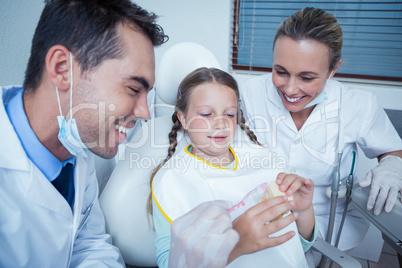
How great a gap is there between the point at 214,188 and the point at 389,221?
0.67 metres

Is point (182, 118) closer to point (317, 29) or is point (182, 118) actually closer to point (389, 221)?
point (317, 29)

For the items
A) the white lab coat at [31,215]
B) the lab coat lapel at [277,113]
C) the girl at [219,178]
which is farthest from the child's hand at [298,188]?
the white lab coat at [31,215]

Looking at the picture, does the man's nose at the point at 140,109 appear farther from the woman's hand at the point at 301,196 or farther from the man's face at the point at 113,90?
the woman's hand at the point at 301,196

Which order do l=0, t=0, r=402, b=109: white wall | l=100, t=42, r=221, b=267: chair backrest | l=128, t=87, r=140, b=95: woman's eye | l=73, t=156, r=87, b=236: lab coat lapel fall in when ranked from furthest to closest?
l=0, t=0, r=402, b=109: white wall → l=100, t=42, r=221, b=267: chair backrest → l=73, t=156, r=87, b=236: lab coat lapel → l=128, t=87, r=140, b=95: woman's eye

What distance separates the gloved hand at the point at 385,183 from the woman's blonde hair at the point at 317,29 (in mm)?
547

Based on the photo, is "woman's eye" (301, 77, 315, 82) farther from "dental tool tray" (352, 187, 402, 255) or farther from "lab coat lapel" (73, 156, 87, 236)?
"lab coat lapel" (73, 156, 87, 236)

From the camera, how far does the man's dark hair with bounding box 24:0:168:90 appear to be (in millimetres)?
830

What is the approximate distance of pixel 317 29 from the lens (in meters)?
1.20

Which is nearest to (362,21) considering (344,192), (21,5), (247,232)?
(344,192)

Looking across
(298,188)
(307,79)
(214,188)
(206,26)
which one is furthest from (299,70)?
(206,26)

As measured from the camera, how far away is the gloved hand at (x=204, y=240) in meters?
0.69

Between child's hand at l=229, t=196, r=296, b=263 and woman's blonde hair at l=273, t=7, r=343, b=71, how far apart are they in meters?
0.79

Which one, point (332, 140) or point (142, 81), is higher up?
point (142, 81)

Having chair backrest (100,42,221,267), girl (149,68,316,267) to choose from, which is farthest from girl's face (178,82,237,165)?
chair backrest (100,42,221,267)
